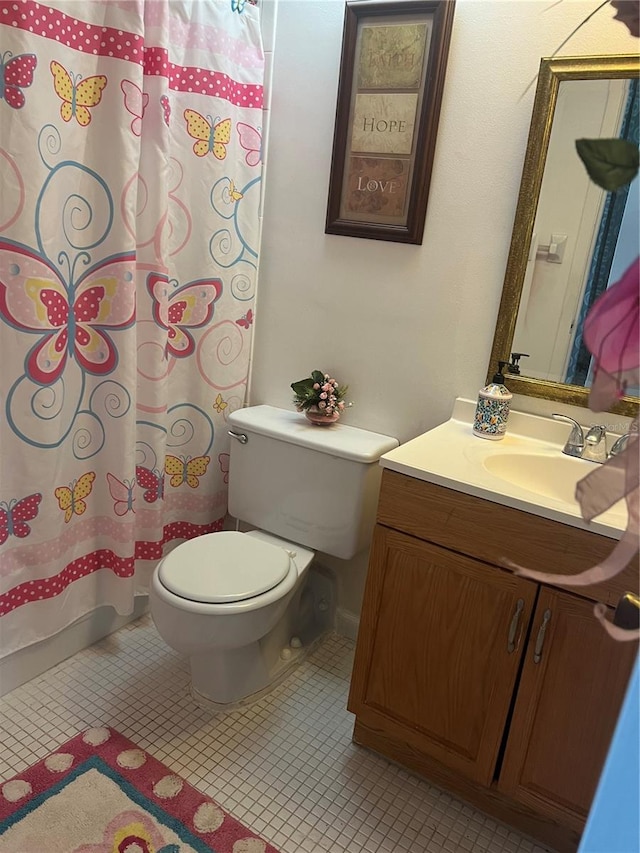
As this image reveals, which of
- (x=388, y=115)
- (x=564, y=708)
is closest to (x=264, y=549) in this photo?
(x=564, y=708)

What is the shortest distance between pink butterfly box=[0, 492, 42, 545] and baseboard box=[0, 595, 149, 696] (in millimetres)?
381

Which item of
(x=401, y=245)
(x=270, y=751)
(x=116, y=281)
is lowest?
(x=270, y=751)

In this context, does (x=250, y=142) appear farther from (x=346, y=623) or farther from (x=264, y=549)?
(x=346, y=623)

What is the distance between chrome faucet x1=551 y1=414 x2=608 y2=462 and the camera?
164 cm

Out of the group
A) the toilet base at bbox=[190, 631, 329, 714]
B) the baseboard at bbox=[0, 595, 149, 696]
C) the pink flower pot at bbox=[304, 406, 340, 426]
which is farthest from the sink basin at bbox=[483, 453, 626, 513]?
the baseboard at bbox=[0, 595, 149, 696]

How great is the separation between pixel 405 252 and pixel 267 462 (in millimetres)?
749

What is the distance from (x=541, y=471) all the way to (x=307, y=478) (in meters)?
0.66

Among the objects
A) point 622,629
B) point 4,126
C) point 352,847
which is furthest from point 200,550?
point 622,629

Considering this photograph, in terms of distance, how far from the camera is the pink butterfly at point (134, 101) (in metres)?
1.62

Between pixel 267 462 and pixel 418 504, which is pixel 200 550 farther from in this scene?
pixel 418 504

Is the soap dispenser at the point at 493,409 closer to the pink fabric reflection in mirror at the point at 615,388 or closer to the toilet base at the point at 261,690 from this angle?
the toilet base at the point at 261,690

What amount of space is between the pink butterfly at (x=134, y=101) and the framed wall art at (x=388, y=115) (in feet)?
1.84

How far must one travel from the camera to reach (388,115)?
5.98 ft

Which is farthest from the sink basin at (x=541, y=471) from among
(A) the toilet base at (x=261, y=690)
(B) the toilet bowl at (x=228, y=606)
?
(A) the toilet base at (x=261, y=690)
